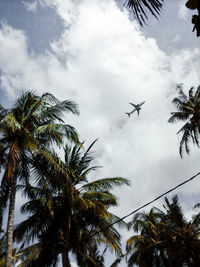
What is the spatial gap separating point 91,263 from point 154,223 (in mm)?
9478

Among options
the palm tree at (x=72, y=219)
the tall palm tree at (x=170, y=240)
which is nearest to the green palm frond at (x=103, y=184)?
the palm tree at (x=72, y=219)

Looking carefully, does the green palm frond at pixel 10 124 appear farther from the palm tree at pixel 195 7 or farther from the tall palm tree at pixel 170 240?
the tall palm tree at pixel 170 240

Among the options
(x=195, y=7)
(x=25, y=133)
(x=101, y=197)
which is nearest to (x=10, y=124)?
(x=25, y=133)

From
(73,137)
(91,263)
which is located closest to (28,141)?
(73,137)

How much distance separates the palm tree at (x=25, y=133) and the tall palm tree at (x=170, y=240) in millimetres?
10833

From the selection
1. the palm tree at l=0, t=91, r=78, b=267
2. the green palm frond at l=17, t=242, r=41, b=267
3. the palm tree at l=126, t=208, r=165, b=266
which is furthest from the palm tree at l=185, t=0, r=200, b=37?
the palm tree at l=126, t=208, r=165, b=266

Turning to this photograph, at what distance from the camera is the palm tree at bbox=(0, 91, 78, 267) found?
9672 mm

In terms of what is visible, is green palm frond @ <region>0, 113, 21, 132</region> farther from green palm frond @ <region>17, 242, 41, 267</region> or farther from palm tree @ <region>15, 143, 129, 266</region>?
green palm frond @ <region>17, 242, 41, 267</region>

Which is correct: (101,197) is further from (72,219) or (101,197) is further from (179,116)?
(179,116)

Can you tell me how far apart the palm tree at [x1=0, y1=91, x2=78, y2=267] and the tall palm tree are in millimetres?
10833

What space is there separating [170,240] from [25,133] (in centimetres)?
1360

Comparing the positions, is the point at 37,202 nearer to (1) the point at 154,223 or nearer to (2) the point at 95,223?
(2) the point at 95,223

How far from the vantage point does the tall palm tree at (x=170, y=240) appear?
1683 cm

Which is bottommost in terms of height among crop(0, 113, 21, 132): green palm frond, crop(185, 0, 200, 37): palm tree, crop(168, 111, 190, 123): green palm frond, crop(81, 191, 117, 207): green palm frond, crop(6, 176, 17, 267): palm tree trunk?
crop(185, 0, 200, 37): palm tree
